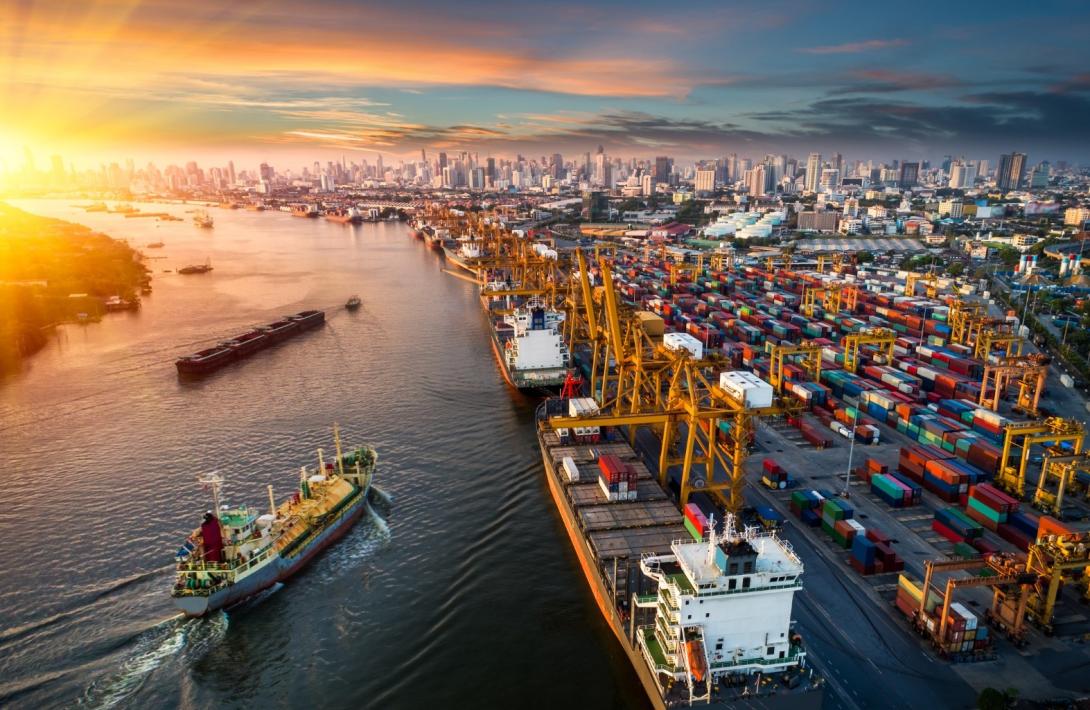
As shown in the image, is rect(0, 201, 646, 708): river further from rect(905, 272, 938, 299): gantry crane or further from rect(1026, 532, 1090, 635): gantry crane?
rect(905, 272, 938, 299): gantry crane

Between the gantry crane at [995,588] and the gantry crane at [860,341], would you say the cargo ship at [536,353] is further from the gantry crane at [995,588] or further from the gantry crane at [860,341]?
the gantry crane at [995,588]

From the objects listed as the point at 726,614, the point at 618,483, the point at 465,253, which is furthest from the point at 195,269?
the point at 726,614

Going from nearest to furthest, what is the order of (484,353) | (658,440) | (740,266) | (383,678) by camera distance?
(383,678) < (658,440) < (484,353) < (740,266)

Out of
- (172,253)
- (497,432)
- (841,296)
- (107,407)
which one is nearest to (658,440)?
(497,432)

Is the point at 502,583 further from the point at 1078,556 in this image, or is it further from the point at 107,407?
the point at 107,407

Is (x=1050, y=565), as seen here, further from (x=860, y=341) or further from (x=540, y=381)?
(x=540, y=381)

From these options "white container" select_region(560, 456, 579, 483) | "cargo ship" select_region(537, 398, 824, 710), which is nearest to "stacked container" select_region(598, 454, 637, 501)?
"white container" select_region(560, 456, 579, 483)

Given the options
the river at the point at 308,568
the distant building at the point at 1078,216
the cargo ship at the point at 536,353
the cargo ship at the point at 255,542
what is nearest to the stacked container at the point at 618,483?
the river at the point at 308,568
